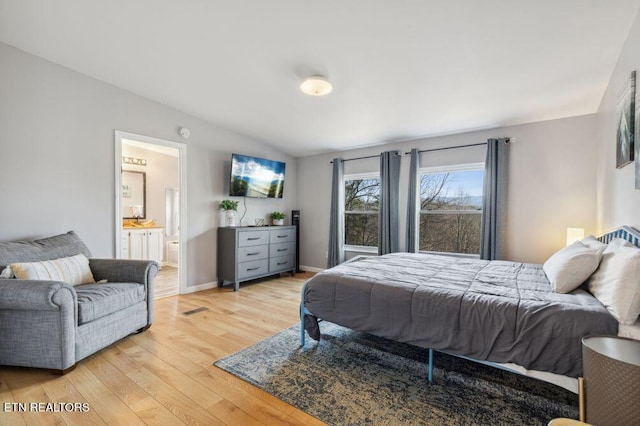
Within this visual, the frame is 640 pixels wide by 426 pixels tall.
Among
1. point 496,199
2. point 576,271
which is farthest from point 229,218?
point 576,271

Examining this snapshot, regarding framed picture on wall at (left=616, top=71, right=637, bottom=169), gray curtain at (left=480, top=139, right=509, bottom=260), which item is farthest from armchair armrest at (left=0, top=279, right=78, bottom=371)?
gray curtain at (left=480, top=139, right=509, bottom=260)

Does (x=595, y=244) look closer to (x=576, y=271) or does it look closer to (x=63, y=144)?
(x=576, y=271)

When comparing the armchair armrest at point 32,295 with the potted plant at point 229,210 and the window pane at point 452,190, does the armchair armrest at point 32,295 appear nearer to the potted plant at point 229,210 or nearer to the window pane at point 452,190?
the potted plant at point 229,210

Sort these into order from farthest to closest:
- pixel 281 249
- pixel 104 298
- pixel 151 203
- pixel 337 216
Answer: pixel 151 203, pixel 337 216, pixel 281 249, pixel 104 298

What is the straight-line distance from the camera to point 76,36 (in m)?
2.58

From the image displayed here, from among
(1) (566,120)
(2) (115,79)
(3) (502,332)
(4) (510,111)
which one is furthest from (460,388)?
(2) (115,79)

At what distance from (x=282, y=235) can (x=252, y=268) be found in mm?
833

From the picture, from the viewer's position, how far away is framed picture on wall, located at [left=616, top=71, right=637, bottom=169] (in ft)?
6.46

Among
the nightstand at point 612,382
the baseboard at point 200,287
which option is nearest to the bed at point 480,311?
the nightstand at point 612,382

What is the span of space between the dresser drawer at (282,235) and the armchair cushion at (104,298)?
2.37 meters

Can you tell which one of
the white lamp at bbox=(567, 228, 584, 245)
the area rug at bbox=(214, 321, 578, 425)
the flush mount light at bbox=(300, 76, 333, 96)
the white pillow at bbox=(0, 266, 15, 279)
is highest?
the flush mount light at bbox=(300, 76, 333, 96)

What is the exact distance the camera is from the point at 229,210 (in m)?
4.60

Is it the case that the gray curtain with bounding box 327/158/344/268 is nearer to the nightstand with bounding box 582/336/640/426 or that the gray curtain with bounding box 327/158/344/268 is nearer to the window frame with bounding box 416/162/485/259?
the window frame with bounding box 416/162/485/259

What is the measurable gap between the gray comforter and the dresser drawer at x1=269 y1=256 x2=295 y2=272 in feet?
8.17
